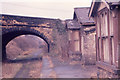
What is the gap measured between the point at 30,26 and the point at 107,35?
58.8 ft

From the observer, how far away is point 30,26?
82.2ft

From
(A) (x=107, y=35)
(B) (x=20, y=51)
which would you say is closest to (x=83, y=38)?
(A) (x=107, y=35)

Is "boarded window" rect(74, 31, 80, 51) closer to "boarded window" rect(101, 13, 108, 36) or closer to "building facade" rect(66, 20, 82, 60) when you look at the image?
"building facade" rect(66, 20, 82, 60)

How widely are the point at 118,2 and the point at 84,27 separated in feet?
25.2

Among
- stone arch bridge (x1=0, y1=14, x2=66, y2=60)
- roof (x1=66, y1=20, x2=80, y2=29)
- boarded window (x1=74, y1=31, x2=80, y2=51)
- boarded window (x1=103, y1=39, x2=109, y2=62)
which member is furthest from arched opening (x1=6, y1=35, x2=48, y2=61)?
boarded window (x1=103, y1=39, x2=109, y2=62)

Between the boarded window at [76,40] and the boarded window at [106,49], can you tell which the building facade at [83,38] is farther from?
the boarded window at [106,49]

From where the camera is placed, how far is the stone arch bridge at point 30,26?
22.6m

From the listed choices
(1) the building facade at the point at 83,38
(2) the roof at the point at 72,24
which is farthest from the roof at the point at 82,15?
(2) the roof at the point at 72,24

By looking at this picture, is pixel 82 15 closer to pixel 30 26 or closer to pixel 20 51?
pixel 30 26

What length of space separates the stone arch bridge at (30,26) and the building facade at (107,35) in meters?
14.0

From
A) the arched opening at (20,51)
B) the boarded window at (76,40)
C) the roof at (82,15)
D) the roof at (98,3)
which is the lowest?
the arched opening at (20,51)

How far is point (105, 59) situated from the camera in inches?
361

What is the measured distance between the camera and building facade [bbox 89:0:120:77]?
7582 millimetres

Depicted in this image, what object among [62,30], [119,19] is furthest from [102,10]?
[62,30]
